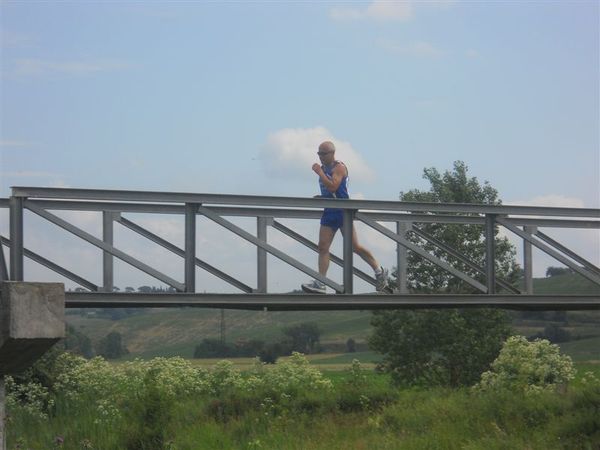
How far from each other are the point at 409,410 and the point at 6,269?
32.1ft

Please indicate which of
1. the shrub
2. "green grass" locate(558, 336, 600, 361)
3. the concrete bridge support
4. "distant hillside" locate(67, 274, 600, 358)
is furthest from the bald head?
"distant hillside" locate(67, 274, 600, 358)

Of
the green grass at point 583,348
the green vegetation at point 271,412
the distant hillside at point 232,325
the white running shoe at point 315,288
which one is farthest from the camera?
the distant hillside at point 232,325

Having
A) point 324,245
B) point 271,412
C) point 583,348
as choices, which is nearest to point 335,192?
point 324,245

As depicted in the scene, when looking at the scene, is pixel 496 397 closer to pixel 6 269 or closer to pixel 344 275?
pixel 344 275

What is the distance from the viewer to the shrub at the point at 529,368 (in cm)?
2386

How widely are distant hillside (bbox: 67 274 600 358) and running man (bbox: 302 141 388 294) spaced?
185ft

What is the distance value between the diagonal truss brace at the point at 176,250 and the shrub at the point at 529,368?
8.12 m

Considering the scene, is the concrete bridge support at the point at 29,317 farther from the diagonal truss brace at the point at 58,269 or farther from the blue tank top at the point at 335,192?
the blue tank top at the point at 335,192

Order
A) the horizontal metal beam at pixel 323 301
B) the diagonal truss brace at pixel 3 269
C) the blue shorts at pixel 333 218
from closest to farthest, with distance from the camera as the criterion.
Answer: the diagonal truss brace at pixel 3 269 < the horizontal metal beam at pixel 323 301 < the blue shorts at pixel 333 218

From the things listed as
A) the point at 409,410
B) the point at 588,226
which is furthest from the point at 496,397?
the point at 588,226

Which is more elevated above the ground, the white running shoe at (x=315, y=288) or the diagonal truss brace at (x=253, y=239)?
the diagonal truss brace at (x=253, y=239)

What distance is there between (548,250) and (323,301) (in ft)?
11.9

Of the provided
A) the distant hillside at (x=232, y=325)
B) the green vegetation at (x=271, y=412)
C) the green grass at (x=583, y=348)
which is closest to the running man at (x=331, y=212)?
the green vegetation at (x=271, y=412)

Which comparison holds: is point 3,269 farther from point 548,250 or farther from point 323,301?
point 548,250
